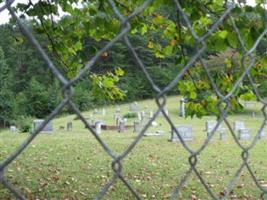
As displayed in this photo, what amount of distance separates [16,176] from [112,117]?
1986 cm

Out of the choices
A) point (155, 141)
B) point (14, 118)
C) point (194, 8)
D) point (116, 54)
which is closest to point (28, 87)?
point (14, 118)

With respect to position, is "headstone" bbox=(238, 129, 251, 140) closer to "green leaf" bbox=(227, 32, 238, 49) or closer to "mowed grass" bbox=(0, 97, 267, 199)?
"mowed grass" bbox=(0, 97, 267, 199)

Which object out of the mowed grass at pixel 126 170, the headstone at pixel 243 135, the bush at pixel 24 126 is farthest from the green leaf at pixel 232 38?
the bush at pixel 24 126

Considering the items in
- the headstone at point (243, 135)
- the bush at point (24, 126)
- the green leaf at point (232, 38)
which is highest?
the green leaf at point (232, 38)

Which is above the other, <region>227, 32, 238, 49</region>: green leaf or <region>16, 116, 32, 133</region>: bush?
<region>227, 32, 238, 49</region>: green leaf

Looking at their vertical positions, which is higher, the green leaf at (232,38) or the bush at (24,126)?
the green leaf at (232,38)

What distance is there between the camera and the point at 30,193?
6.46 meters

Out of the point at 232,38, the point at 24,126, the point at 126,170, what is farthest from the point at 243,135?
the point at 232,38

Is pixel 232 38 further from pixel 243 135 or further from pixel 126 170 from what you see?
pixel 243 135

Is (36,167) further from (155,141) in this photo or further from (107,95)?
(155,141)

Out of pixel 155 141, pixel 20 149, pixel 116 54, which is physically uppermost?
pixel 116 54

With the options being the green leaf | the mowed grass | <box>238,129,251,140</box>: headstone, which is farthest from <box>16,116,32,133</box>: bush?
the green leaf

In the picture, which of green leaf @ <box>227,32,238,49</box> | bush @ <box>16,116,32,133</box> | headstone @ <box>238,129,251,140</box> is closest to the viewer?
green leaf @ <box>227,32,238,49</box>

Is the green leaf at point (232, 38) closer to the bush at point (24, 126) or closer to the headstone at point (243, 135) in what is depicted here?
the headstone at point (243, 135)
